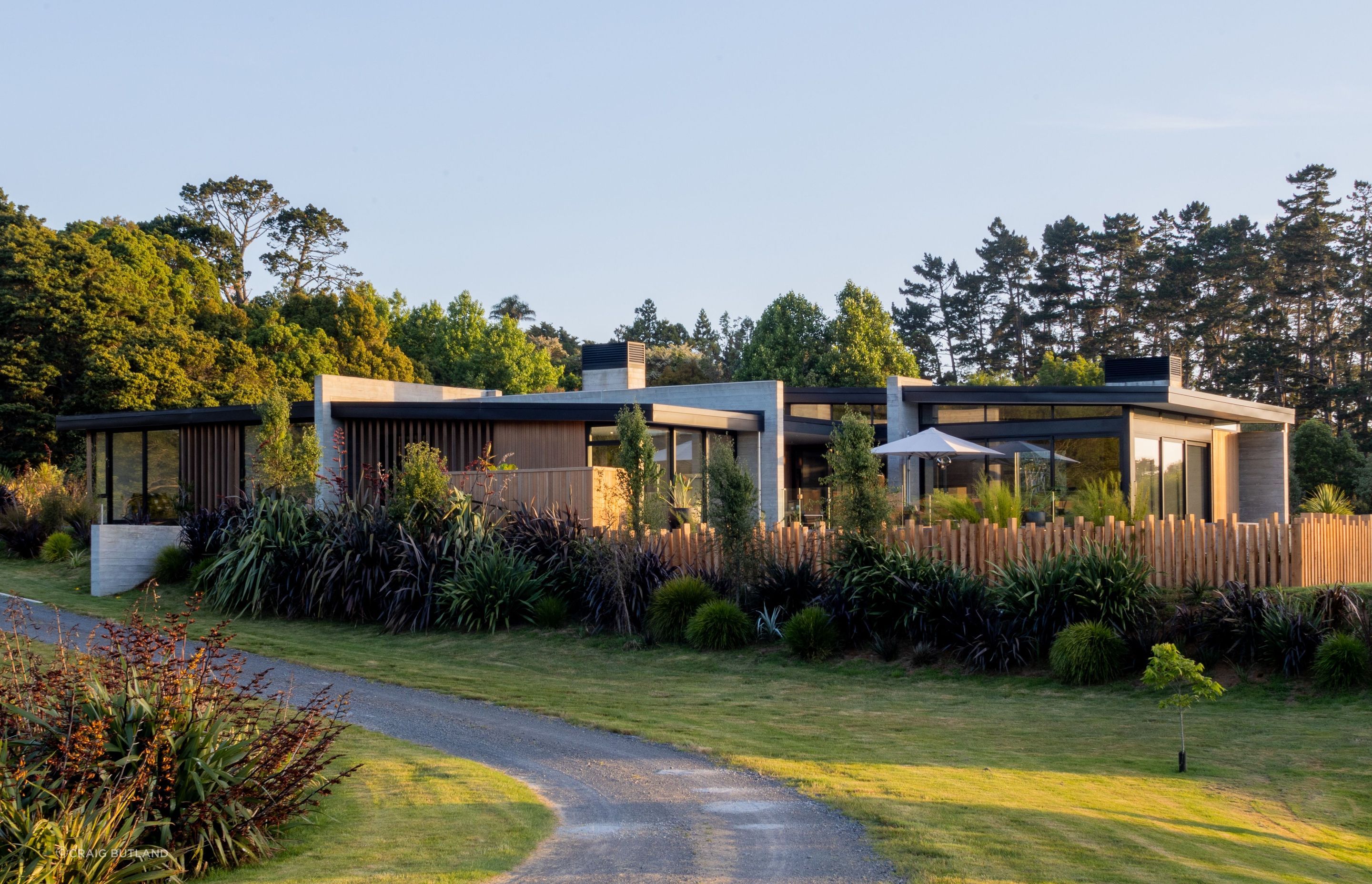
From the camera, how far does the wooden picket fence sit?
12688mm

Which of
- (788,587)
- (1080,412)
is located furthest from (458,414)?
(1080,412)

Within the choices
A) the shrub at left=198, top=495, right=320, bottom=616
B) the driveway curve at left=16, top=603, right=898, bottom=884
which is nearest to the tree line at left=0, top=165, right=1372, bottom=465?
the shrub at left=198, top=495, right=320, bottom=616

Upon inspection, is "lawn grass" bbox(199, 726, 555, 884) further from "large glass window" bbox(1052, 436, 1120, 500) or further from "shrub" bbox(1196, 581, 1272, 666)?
"large glass window" bbox(1052, 436, 1120, 500)

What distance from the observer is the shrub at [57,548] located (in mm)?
21609

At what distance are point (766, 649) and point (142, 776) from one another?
8966 millimetres

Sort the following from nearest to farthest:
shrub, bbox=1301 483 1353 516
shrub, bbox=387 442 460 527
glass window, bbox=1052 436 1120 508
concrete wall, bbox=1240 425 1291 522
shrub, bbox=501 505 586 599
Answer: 1. shrub, bbox=501 505 586 599
2. shrub, bbox=387 442 460 527
3. glass window, bbox=1052 436 1120 508
4. shrub, bbox=1301 483 1353 516
5. concrete wall, bbox=1240 425 1291 522

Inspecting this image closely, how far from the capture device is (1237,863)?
6.11 meters

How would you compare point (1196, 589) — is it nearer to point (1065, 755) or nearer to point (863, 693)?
point (863, 693)

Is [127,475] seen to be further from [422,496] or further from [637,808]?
[637,808]

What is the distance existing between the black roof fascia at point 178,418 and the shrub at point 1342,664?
52.3ft

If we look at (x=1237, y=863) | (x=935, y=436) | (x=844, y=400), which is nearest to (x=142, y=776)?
(x=1237, y=863)

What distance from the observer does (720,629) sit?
14266 millimetres

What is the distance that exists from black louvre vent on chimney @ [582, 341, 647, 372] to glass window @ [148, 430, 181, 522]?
324 inches

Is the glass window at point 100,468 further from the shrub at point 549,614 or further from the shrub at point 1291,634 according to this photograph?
the shrub at point 1291,634
